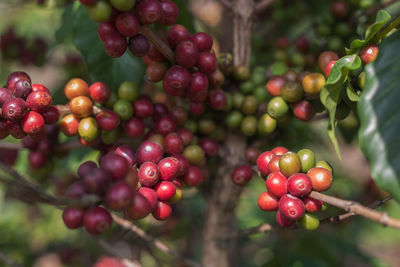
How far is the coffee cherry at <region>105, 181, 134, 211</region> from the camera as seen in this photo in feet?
2.67

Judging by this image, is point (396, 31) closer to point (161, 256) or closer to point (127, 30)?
point (127, 30)

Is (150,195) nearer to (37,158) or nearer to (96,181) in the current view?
(96,181)

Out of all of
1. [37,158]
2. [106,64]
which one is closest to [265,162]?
[106,64]

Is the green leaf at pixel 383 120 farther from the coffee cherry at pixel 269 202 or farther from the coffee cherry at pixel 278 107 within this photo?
the coffee cherry at pixel 278 107

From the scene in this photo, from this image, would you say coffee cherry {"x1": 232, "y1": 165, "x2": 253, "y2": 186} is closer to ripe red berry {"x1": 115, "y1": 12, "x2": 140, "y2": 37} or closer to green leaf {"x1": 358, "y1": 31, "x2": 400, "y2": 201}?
green leaf {"x1": 358, "y1": 31, "x2": 400, "y2": 201}

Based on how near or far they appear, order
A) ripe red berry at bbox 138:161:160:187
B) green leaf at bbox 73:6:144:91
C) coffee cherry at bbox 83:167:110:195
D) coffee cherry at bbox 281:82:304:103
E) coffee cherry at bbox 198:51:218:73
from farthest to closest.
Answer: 1. green leaf at bbox 73:6:144:91
2. coffee cherry at bbox 281:82:304:103
3. coffee cherry at bbox 198:51:218:73
4. ripe red berry at bbox 138:161:160:187
5. coffee cherry at bbox 83:167:110:195

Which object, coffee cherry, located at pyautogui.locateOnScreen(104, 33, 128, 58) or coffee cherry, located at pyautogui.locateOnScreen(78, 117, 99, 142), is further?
coffee cherry, located at pyautogui.locateOnScreen(78, 117, 99, 142)

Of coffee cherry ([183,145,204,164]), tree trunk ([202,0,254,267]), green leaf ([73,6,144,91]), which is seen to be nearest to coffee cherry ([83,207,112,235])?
coffee cherry ([183,145,204,164])

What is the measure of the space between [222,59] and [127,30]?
2.01 feet

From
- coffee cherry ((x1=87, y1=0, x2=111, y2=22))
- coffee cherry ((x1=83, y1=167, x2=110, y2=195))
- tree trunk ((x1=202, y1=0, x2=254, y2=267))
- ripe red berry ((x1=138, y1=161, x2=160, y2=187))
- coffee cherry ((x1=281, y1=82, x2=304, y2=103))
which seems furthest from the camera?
tree trunk ((x1=202, y1=0, x2=254, y2=267))

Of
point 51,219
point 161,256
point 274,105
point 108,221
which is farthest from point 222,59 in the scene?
point 51,219

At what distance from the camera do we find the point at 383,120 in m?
0.89

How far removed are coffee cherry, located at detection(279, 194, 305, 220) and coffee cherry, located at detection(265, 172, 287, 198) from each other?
2 centimetres

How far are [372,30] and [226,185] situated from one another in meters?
0.90
